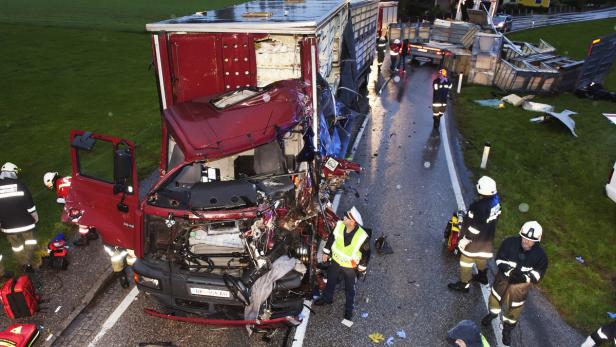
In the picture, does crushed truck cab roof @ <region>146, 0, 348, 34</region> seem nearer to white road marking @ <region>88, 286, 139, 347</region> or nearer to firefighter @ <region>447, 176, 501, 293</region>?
firefighter @ <region>447, 176, 501, 293</region>

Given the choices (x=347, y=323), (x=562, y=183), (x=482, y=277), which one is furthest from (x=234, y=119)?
(x=562, y=183)

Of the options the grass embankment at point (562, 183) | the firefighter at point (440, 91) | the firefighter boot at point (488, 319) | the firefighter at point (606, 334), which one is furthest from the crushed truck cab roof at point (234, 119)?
the firefighter at point (440, 91)

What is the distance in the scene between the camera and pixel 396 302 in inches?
229

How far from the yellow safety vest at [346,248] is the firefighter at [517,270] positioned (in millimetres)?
1628

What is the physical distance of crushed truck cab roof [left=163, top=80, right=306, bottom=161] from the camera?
5.59m

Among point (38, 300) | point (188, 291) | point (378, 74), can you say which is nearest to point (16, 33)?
point (378, 74)

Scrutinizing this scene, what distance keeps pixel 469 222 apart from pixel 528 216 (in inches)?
117

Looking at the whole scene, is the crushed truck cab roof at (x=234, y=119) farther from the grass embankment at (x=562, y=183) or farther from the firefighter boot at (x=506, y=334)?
the grass embankment at (x=562, y=183)

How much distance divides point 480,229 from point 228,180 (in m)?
3.40

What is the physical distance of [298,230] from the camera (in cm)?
562

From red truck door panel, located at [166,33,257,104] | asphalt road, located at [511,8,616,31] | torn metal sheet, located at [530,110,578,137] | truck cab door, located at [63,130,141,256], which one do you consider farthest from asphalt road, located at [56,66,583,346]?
asphalt road, located at [511,8,616,31]

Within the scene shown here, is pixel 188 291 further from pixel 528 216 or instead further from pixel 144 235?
pixel 528 216

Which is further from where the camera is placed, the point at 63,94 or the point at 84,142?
the point at 63,94

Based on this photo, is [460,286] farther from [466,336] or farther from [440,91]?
[440,91]
